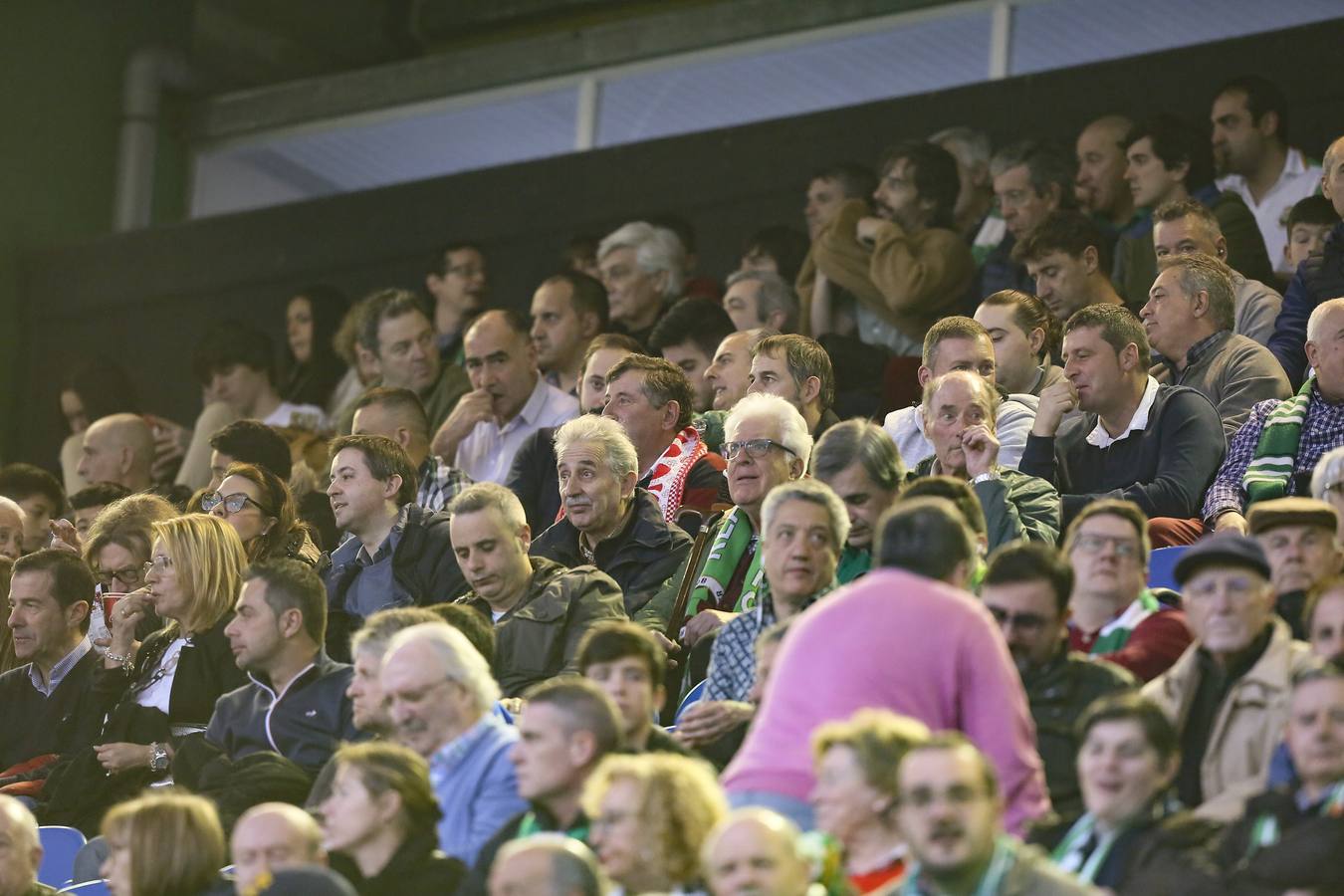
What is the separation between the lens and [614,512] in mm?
6461

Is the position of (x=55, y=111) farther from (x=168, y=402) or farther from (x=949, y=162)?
(x=949, y=162)

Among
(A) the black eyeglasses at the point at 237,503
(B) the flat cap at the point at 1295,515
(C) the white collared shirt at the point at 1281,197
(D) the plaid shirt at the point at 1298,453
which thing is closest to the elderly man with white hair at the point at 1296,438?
(D) the plaid shirt at the point at 1298,453

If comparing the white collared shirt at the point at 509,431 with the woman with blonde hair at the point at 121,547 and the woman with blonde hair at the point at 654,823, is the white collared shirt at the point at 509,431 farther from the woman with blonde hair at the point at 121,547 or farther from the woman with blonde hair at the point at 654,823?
the woman with blonde hair at the point at 654,823

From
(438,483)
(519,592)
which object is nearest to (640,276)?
(438,483)

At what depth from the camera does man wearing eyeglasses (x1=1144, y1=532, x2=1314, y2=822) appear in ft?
14.7

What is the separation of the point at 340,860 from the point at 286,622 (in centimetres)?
122

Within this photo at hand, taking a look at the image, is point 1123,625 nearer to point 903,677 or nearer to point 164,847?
point 903,677

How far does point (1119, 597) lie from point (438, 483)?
123 inches

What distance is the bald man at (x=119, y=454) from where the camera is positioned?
895cm

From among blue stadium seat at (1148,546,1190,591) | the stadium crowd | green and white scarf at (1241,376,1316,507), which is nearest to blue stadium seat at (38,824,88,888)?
the stadium crowd

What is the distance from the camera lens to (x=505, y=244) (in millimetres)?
10797

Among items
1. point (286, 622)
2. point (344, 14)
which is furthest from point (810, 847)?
point (344, 14)

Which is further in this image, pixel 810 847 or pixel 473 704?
pixel 473 704

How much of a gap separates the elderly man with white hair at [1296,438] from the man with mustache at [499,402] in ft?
8.50
